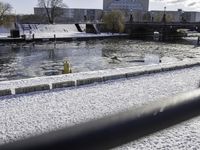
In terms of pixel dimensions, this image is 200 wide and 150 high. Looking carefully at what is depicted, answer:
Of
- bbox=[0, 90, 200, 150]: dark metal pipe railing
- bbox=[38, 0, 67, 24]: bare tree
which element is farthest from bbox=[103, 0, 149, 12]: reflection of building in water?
bbox=[0, 90, 200, 150]: dark metal pipe railing

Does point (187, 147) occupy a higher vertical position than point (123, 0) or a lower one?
lower

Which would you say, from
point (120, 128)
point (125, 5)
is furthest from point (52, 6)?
point (120, 128)

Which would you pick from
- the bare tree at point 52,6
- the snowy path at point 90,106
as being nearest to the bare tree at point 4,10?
the bare tree at point 52,6

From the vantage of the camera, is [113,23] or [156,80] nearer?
[156,80]

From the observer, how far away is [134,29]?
7212 centimetres

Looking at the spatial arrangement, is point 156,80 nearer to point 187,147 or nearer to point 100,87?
point 100,87

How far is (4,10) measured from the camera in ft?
213

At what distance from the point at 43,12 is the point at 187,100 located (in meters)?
103

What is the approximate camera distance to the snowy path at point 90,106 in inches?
270

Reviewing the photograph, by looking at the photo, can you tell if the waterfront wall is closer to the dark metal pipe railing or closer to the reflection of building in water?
the dark metal pipe railing

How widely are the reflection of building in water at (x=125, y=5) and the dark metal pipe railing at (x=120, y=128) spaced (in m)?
138

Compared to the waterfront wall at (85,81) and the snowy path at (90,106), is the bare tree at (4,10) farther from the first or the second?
the snowy path at (90,106)

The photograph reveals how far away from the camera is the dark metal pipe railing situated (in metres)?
0.65

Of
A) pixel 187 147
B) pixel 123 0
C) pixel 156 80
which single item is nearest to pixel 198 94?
pixel 187 147
